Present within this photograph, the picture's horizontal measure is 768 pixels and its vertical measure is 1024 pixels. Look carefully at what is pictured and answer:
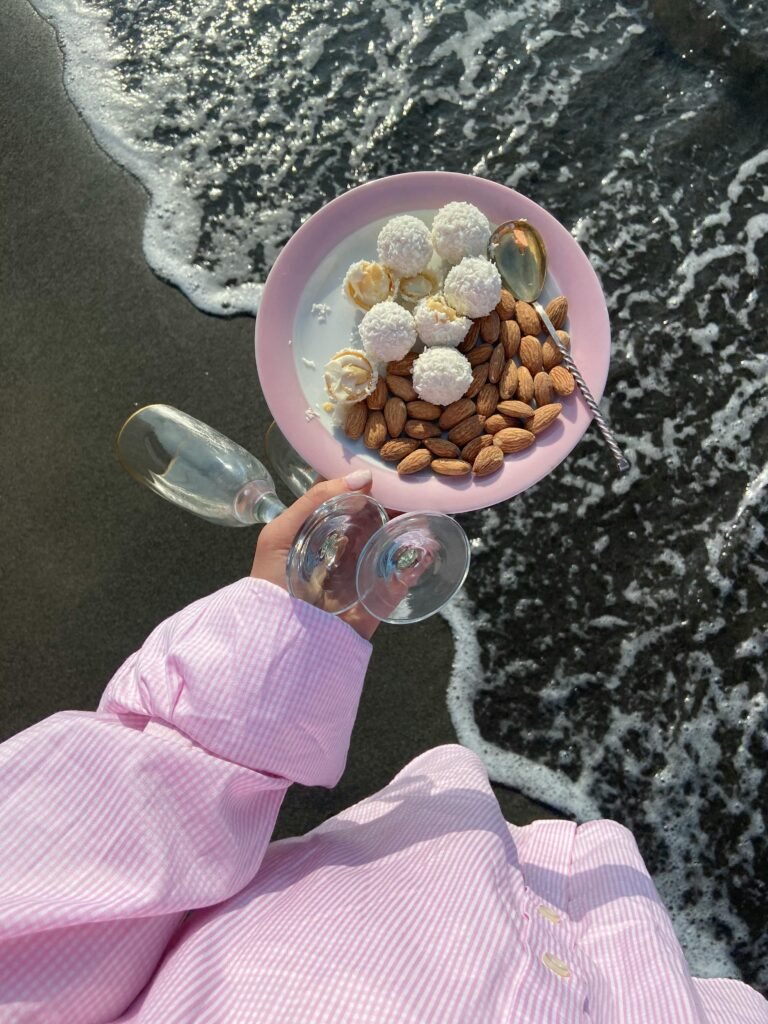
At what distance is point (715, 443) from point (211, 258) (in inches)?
40.1

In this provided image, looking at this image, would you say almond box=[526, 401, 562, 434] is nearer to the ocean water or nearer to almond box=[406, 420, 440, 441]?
almond box=[406, 420, 440, 441]

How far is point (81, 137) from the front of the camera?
141 cm

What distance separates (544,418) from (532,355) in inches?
3.3

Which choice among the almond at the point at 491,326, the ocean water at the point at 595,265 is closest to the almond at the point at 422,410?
the almond at the point at 491,326

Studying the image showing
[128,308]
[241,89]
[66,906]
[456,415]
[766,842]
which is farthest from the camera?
[241,89]

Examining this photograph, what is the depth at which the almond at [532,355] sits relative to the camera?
2.96ft

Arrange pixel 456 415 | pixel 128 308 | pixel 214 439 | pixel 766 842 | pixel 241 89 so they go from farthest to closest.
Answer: pixel 241 89
pixel 128 308
pixel 766 842
pixel 214 439
pixel 456 415

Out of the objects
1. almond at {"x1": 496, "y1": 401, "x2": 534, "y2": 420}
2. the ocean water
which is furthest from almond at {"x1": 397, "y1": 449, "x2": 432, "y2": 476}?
the ocean water

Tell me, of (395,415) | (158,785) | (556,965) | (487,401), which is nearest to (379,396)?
(395,415)

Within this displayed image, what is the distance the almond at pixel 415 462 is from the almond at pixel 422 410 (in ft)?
0.14

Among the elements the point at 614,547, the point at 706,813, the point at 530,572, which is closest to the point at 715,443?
the point at 614,547

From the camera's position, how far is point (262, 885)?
0.69 metres

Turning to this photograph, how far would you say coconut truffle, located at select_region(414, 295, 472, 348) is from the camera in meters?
0.87

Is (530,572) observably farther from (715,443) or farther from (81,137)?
(81,137)
